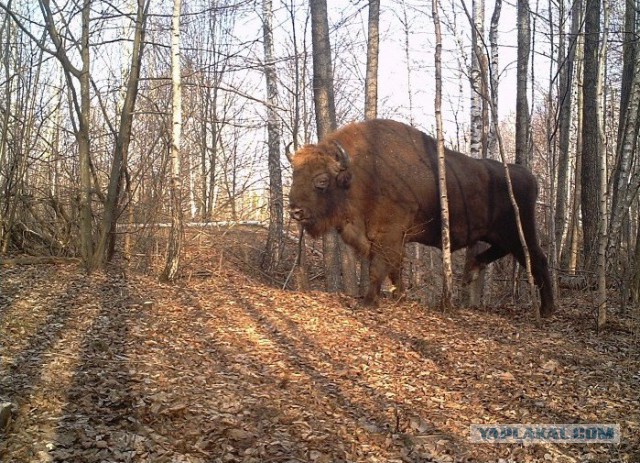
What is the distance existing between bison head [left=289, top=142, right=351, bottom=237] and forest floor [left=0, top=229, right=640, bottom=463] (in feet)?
4.39

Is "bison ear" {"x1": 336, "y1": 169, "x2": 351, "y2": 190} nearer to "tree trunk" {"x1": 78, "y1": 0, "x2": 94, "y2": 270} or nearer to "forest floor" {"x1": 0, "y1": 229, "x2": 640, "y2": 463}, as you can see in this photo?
"forest floor" {"x1": 0, "y1": 229, "x2": 640, "y2": 463}

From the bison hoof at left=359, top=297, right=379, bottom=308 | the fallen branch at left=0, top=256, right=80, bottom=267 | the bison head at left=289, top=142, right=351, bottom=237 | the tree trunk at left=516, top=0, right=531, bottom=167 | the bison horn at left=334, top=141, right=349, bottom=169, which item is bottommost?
the bison hoof at left=359, top=297, right=379, bottom=308

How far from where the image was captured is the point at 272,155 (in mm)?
14234

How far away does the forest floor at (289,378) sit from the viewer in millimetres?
4219

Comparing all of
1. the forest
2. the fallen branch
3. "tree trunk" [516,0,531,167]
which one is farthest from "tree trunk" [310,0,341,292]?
the fallen branch

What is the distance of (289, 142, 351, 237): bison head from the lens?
8.84m

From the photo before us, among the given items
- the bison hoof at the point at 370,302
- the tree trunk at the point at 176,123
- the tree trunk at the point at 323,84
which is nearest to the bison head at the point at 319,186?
the bison hoof at the point at 370,302

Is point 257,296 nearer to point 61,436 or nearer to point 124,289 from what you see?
point 124,289

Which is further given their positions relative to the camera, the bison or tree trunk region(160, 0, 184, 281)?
tree trunk region(160, 0, 184, 281)

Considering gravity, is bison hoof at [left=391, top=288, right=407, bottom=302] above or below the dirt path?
above

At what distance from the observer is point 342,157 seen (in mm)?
8883

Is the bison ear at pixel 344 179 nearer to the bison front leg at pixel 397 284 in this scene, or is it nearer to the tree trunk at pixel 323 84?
the bison front leg at pixel 397 284

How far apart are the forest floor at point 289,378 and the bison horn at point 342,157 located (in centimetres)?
222

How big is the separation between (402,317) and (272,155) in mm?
7209
